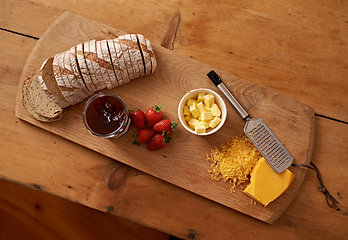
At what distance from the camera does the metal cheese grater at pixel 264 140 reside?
1918mm

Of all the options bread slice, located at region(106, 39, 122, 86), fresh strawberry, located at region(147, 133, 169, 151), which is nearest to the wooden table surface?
fresh strawberry, located at region(147, 133, 169, 151)

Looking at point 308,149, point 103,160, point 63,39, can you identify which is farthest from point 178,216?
point 63,39

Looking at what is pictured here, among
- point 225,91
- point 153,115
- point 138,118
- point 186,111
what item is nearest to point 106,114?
point 138,118

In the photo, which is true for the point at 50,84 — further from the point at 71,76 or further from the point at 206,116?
the point at 206,116

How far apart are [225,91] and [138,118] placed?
2.13ft

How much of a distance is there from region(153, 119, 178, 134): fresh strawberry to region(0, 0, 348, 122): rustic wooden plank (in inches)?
22.6

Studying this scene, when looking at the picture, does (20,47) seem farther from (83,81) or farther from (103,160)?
(103,160)

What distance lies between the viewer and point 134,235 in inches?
99.9

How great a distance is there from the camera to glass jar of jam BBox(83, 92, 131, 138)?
1836 mm

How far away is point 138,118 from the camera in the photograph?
1.91 meters

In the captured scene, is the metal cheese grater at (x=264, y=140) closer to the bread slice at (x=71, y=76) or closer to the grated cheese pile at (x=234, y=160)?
the grated cheese pile at (x=234, y=160)

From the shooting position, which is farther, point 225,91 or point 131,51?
point 225,91

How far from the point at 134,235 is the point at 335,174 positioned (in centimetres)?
175

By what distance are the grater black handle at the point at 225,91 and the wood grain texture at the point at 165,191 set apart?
62 centimetres
